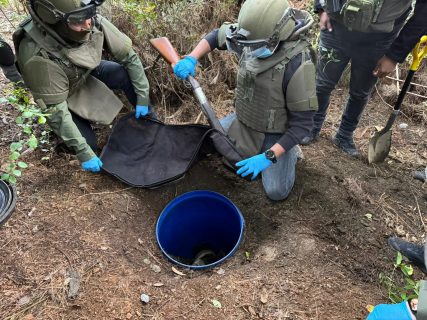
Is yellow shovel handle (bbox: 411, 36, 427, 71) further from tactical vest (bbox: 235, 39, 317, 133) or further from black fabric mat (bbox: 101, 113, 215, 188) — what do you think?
black fabric mat (bbox: 101, 113, 215, 188)

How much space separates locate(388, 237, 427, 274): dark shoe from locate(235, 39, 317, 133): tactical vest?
1.03m

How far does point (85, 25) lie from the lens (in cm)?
234

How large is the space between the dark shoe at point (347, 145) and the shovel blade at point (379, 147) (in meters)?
0.13

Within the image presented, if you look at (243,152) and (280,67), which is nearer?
(280,67)

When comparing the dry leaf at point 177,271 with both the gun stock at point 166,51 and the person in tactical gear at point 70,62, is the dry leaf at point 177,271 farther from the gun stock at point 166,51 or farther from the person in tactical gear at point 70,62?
the gun stock at point 166,51

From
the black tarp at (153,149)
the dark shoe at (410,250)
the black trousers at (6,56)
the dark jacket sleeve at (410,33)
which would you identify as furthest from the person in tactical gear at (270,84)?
the black trousers at (6,56)

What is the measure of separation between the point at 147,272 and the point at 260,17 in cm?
163

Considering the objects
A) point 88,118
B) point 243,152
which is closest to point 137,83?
point 88,118

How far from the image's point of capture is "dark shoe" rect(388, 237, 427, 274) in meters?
2.18

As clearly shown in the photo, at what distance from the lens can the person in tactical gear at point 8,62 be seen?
8.42 feet

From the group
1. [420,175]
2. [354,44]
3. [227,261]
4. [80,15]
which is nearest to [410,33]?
[354,44]

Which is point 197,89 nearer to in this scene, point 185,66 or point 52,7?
point 185,66

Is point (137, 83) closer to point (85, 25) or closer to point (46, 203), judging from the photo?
point (85, 25)

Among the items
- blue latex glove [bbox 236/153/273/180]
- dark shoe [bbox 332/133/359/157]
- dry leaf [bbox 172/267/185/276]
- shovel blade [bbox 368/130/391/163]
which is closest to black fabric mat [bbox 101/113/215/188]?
blue latex glove [bbox 236/153/273/180]
